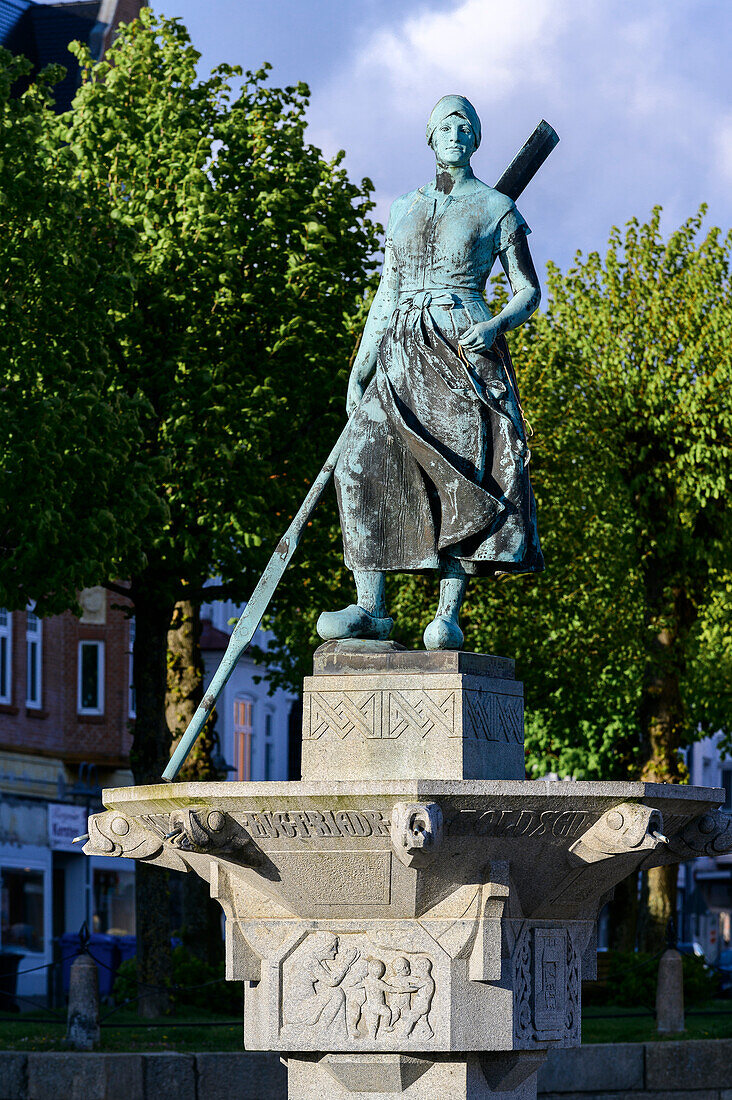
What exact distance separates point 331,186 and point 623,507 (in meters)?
6.37

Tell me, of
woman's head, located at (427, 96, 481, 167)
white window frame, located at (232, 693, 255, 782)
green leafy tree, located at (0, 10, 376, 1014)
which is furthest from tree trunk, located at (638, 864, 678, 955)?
white window frame, located at (232, 693, 255, 782)

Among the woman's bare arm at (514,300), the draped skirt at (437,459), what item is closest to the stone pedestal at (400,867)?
the draped skirt at (437,459)

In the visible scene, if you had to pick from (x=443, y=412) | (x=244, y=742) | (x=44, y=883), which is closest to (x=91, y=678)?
(x=44, y=883)

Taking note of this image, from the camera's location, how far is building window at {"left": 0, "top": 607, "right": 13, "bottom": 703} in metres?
39.8

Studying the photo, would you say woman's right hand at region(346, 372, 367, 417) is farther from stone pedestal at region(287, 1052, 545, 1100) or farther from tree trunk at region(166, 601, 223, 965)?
tree trunk at region(166, 601, 223, 965)

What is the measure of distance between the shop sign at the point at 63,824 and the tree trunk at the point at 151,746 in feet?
60.5

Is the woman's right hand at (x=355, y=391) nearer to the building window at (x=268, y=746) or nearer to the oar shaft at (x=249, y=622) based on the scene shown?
the oar shaft at (x=249, y=622)

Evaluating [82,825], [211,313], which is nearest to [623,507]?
[211,313]

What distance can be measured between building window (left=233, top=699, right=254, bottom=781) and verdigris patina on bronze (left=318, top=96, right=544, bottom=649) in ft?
144

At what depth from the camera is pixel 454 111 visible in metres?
9.81

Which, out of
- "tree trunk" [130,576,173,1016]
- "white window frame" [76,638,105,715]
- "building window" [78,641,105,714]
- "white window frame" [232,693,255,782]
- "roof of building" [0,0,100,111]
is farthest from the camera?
"white window frame" [232,693,255,782]

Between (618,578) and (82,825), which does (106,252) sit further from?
(82,825)

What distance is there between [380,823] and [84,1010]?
9.17m

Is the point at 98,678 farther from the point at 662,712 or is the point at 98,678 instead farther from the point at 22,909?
the point at 662,712
